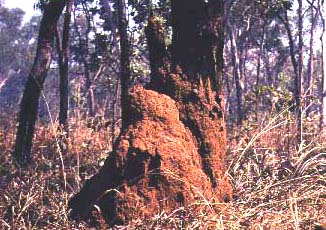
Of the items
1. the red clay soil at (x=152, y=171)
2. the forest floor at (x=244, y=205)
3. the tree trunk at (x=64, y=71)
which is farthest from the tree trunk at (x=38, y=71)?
the red clay soil at (x=152, y=171)

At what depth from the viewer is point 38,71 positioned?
5961 millimetres

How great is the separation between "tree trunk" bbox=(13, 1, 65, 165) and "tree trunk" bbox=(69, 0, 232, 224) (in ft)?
7.89

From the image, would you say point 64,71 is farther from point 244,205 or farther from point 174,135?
point 244,205

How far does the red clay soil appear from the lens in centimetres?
336

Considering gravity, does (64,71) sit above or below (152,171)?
above

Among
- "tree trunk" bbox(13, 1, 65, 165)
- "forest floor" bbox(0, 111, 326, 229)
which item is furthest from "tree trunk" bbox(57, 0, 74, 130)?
"forest floor" bbox(0, 111, 326, 229)

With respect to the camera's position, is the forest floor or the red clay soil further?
the red clay soil

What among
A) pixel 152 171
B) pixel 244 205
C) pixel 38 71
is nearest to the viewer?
pixel 152 171

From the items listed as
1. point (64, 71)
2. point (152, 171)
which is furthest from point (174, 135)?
point (64, 71)

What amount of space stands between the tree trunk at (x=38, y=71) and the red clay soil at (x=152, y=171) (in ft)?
8.57

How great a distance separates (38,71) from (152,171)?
10.1 feet

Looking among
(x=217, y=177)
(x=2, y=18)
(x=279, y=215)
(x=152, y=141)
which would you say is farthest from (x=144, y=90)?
(x=2, y=18)

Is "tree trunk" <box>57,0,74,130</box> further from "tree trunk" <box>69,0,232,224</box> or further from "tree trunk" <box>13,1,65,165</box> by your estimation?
"tree trunk" <box>69,0,232,224</box>

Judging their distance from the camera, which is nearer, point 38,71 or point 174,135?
point 174,135
